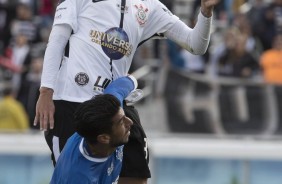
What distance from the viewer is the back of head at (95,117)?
18.0 feet

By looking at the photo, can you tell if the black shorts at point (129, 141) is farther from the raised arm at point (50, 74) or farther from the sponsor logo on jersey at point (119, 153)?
the sponsor logo on jersey at point (119, 153)

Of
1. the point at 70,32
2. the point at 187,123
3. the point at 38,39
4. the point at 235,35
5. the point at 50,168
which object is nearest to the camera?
the point at 70,32

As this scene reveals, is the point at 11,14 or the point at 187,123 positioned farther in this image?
the point at 11,14

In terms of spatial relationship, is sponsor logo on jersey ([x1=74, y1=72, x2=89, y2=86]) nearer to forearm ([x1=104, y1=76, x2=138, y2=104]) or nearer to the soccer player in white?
the soccer player in white

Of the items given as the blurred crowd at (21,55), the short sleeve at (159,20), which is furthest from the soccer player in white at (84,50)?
the blurred crowd at (21,55)

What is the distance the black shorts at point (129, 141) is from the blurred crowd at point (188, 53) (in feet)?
21.0

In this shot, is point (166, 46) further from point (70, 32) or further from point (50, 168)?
A: point (70, 32)

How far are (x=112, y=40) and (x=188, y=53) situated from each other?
8541mm

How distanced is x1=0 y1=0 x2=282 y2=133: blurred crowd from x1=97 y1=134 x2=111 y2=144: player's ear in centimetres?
732

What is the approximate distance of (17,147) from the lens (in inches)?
439

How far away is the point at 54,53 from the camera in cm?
619

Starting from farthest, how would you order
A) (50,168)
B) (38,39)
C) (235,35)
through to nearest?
(38,39) < (235,35) < (50,168)

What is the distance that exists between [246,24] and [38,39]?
3.50 m

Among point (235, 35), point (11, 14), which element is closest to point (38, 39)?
point (11, 14)
